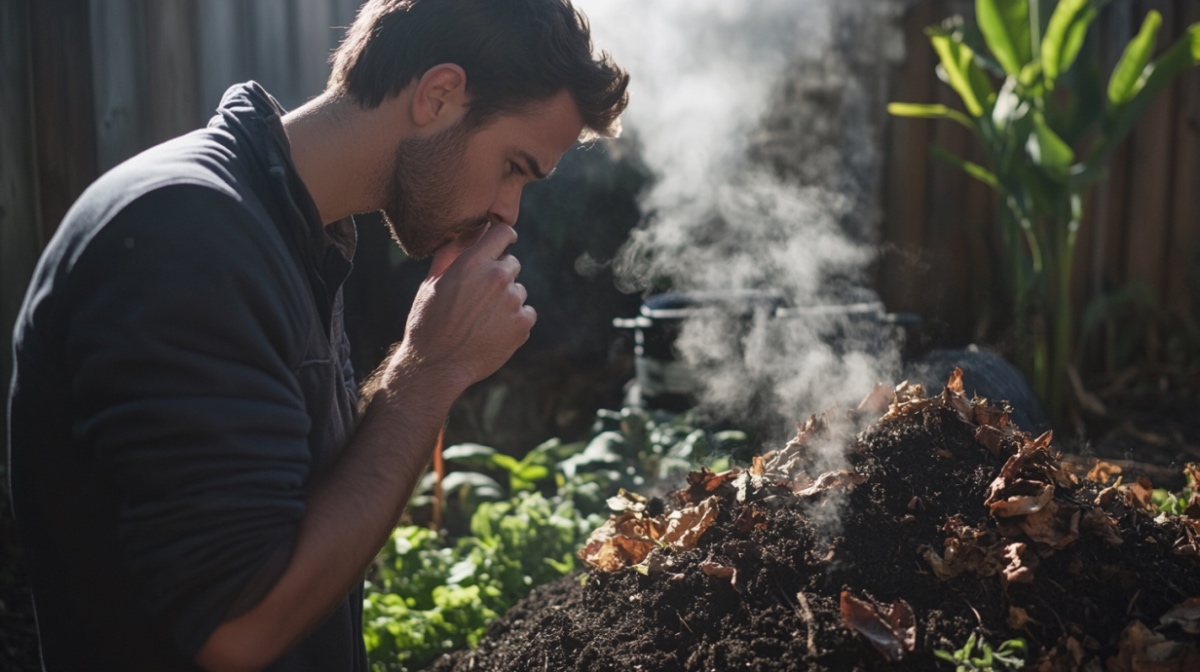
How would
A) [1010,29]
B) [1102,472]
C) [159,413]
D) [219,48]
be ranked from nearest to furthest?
[159,413] < [1102,472] < [219,48] < [1010,29]

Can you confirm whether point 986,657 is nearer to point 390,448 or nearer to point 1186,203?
point 390,448

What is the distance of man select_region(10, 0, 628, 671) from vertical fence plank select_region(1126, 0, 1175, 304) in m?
5.82

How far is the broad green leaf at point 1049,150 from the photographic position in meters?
4.75

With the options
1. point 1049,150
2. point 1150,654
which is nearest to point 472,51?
point 1150,654

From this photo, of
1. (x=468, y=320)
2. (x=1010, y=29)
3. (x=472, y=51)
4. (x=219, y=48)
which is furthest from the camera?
(x=1010, y=29)

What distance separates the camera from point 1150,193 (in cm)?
643

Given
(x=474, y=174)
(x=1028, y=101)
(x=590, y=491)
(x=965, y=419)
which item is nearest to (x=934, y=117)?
(x=1028, y=101)

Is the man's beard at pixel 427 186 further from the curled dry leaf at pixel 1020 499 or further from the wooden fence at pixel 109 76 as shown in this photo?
the wooden fence at pixel 109 76

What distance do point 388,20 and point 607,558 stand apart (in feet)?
4.33

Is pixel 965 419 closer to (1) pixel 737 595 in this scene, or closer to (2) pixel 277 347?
(1) pixel 737 595

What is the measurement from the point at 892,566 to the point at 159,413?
141 centimetres

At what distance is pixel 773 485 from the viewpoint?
2.24m

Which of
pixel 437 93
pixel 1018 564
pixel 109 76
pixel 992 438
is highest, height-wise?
pixel 109 76

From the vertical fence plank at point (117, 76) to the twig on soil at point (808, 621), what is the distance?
11.3 ft
